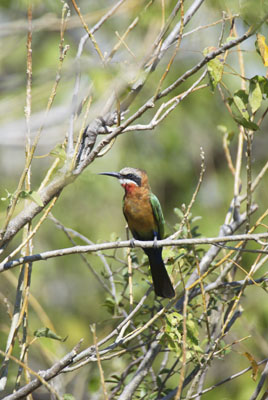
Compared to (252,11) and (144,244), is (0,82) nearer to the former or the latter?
(252,11)

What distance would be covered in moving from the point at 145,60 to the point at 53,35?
19.8 feet

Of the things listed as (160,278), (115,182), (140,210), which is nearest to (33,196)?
(160,278)

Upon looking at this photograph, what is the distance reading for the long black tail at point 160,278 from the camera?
3.38m

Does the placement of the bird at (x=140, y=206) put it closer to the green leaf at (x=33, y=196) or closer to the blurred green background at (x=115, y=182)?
the green leaf at (x=33, y=196)

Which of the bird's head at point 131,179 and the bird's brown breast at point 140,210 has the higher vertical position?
the bird's head at point 131,179

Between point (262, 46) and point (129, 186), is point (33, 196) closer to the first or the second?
point (262, 46)

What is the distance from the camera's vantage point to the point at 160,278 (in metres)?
3.41

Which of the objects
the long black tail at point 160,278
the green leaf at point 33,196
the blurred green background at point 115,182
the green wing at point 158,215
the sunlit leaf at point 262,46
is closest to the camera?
the green leaf at point 33,196

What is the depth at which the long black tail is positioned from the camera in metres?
3.38

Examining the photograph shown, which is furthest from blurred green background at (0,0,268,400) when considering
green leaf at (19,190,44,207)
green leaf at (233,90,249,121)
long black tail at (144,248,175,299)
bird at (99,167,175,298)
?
green leaf at (19,190,44,207)

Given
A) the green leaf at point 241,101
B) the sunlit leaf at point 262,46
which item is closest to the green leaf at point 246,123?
the green leaf at point 241,101

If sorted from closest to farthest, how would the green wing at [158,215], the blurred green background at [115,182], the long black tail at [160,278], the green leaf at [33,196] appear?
1. the green leaf at [33,196]
2. the long black tail at [160,278]
3. the green wing at [158,215]
4. the blurred green background at [115,182]

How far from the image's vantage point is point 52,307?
8078 mm

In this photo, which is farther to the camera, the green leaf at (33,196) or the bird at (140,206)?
the bird at (140,206)
